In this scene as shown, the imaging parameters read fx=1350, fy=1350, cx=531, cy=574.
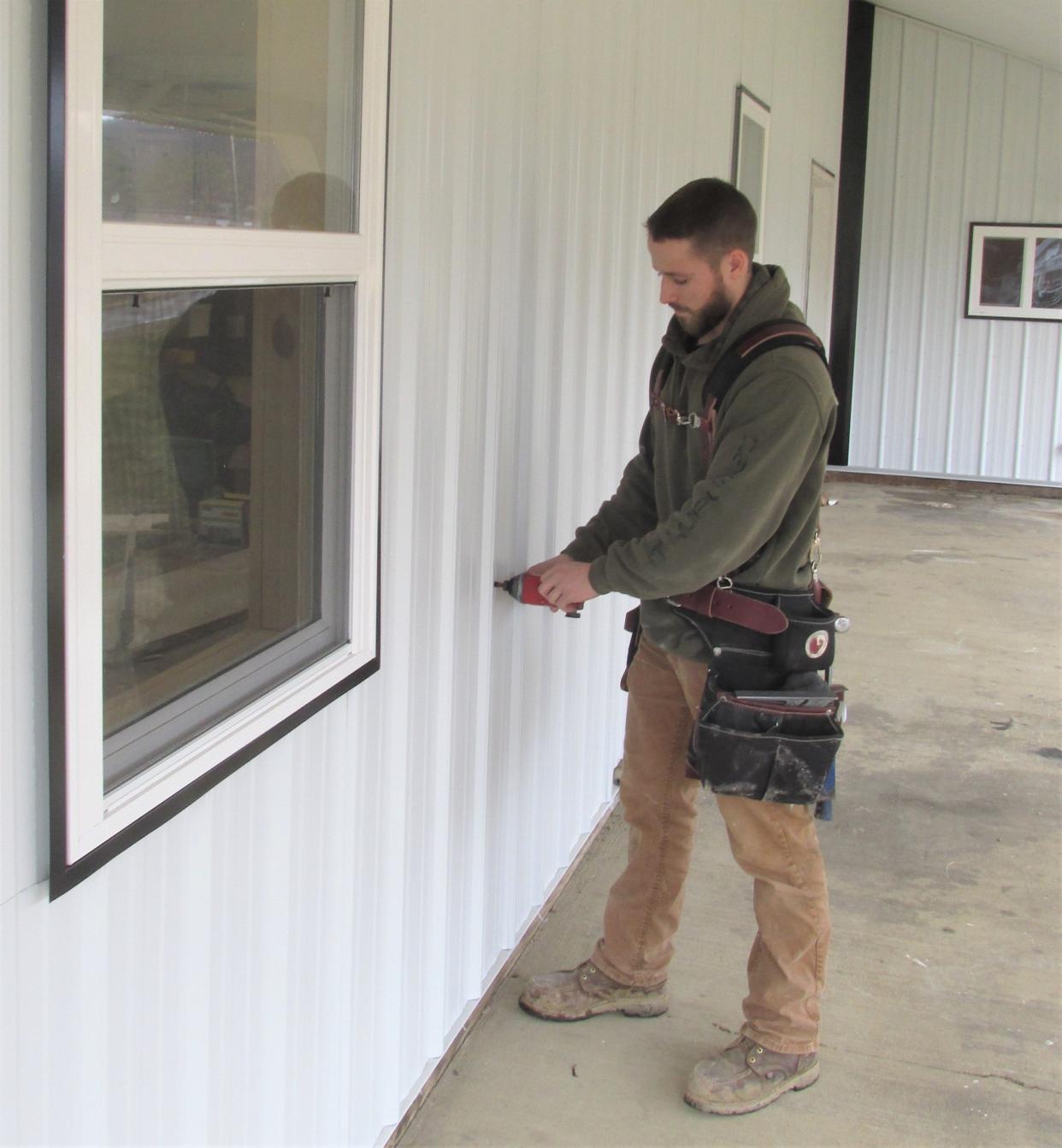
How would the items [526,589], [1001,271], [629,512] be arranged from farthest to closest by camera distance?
[1001,271] → [629,512] → [526,589]

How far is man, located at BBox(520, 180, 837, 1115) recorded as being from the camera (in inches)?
103

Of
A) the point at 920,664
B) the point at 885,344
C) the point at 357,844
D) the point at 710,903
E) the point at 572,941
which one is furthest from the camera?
the point at 885,344

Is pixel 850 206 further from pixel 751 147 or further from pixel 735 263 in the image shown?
pixel 735 263

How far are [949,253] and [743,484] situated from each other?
11.4 meters

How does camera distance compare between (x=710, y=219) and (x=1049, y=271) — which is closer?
(x=710, y=219)

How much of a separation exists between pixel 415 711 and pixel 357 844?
335 mm

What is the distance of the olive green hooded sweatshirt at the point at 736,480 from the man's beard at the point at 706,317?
0.02 m

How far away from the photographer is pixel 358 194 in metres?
2.16

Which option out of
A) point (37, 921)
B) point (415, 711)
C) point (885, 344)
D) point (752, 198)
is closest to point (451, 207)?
point (415, 711)

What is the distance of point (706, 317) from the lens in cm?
278

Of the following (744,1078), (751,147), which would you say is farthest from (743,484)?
(751,147)

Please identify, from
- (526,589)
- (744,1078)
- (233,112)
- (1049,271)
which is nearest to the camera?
(233,112)

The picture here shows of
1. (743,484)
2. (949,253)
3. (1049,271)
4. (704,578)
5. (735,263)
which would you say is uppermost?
(949,253)

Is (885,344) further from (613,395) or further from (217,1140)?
(217,1140)
